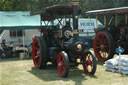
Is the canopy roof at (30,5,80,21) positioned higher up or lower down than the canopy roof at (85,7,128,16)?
higher up

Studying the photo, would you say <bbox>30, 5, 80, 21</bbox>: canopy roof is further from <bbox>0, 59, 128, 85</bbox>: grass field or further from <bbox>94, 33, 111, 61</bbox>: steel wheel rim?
<bbox>94, 33, 111, 61</bbox>: steel wheel rim

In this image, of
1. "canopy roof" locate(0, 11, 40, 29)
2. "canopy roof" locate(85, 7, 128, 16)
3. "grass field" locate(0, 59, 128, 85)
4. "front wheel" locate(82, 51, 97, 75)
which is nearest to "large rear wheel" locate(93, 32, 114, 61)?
"canopy roof" locate(85, 7, 128, 16)

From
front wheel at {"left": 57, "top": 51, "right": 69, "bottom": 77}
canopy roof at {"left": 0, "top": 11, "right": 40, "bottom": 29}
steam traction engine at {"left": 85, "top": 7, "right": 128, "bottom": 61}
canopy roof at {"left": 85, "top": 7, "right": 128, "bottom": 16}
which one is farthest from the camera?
canopy roof at {"left": 0, "top": 11, "right": 40, "bottom": 29}

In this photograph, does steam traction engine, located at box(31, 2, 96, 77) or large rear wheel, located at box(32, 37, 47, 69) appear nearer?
steam traction engine, located at box(31, 2, 96, 77)

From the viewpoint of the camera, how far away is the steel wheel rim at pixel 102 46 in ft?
28.6

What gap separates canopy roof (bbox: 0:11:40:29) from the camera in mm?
10698

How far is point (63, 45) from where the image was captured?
6797 mm

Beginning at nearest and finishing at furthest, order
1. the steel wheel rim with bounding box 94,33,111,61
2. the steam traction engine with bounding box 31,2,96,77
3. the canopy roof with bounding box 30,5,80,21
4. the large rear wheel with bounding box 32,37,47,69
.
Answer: the steam traction engine with bounding box 31,2,96,77, the canopy roof with bounding box 30,5,80,21, the large rear wheel with bounding box 32,37,47,69, the steel wheel rim with bounding box 94,33,111,61

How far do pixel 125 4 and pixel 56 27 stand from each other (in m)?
18.8

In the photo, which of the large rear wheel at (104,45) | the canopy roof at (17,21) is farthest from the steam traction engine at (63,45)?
the canopy roof at (17,21)

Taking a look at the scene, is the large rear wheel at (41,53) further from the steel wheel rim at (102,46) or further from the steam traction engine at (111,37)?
the steel wheel rim at (102,46)

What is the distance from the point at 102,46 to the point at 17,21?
472cm

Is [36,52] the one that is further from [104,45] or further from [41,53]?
[104,45]

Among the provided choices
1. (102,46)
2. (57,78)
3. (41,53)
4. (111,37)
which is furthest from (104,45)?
(57,78)
